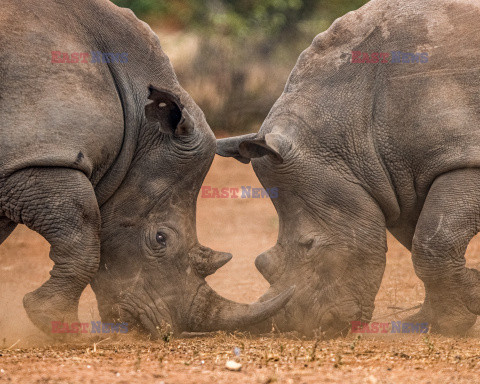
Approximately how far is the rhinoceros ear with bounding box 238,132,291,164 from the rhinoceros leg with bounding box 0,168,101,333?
1432 mm

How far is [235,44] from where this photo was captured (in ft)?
66.9

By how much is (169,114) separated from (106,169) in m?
0.67

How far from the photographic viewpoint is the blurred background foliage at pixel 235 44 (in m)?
19.8

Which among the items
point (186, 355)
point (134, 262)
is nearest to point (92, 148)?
point (134, 262)

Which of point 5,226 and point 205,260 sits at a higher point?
point 5,226

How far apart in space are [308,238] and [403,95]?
4.86 feet

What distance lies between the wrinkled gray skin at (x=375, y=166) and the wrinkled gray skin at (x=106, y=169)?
0.60 m

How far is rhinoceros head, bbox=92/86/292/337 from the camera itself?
7.49m

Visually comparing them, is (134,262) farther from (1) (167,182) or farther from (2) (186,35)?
(2) (186,35)
